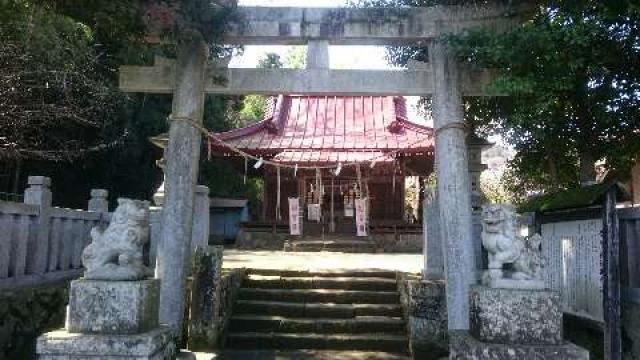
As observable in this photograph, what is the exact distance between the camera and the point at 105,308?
4.45 meters

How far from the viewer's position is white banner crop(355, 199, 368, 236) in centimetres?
1726

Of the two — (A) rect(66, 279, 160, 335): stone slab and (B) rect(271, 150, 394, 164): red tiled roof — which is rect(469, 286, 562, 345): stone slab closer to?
(A) rect(66, 279, 160, 335): stone slab

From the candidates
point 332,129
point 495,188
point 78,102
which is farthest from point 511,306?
point 495,188

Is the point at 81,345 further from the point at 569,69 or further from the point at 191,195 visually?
the point at 569,69

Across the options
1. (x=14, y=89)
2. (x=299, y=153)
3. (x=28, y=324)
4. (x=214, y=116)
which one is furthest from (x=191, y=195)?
(x=214, y=116)

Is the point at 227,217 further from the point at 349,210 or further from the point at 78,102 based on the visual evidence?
the point at 78,102

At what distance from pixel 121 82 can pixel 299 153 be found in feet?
33.4

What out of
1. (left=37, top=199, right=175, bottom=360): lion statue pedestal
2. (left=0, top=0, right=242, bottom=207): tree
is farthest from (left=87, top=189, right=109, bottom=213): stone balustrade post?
(left=37, top=199, right=175, bottom=360): lion statue pedestal

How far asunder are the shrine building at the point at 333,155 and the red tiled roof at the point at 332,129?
3 centimetres

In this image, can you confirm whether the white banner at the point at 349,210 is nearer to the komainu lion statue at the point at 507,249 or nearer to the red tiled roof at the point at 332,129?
the red tiled roof at the point at 332,129

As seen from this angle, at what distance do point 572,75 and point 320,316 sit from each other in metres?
4.88

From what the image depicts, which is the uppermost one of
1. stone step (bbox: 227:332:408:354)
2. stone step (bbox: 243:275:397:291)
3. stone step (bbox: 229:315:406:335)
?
stone step (bbox: 243:275:397:291)

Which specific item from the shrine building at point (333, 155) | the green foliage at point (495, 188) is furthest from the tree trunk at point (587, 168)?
the green foliage at point (495, 188)

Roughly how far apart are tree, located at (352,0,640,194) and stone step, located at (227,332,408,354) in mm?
3449
